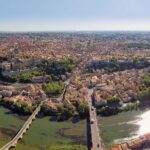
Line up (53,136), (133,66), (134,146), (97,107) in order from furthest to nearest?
1. (133,66)
2. (97,107)
3. (53,136)
4. (134,146)

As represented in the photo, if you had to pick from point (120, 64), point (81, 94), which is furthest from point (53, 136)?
point (120, 64)

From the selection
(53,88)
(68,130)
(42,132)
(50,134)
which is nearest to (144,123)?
(68,130)

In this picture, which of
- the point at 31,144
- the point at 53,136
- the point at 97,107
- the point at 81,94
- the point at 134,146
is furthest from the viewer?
the point at 81,94

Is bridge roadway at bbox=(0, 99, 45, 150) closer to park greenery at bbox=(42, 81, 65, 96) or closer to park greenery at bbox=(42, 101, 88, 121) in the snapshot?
park greenery at bbox=(42, 101, 88, 121)

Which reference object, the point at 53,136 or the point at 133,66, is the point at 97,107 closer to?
the point at 53,136

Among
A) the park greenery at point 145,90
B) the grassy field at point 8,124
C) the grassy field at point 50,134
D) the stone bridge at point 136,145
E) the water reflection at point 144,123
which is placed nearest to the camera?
the stone bridge at point 136,145

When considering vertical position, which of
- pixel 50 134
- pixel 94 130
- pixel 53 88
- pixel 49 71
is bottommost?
pixel 50 134

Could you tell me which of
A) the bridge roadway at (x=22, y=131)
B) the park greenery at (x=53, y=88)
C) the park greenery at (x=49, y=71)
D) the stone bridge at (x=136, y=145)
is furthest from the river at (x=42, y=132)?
the park greenery at (x=49, y=71)

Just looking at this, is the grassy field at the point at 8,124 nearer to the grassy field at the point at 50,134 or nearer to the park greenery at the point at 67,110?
the grassy field at the point at 50,134

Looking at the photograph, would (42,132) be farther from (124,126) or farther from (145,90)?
(145,90)

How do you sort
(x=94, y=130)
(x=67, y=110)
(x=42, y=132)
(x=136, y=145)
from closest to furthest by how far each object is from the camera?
(x=136, y=145) → (x=94, y=130) → (x=42, y=132) → (x=67, y=110)

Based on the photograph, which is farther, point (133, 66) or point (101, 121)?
point (133, 66)
